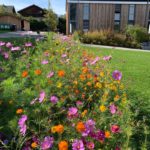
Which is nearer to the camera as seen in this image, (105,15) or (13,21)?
(105,15)

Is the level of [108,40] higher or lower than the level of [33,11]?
lower

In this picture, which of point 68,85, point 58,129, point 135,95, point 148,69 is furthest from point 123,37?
point 58,129

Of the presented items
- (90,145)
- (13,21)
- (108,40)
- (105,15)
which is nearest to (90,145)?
(90,145)

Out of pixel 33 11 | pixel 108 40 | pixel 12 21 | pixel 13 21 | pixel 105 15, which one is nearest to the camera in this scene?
pixel 108 40

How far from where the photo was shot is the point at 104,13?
37188 millimetres

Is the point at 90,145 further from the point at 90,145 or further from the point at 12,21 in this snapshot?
the point at 12,21

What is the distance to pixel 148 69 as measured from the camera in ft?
27.6

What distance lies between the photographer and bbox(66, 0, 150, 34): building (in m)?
36.6

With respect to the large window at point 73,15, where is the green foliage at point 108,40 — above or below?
below

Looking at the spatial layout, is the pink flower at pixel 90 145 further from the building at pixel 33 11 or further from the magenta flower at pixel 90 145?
the building at pixel 33 11

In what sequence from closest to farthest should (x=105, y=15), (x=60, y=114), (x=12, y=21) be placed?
(x=60, y=114) → (x=105, y=15) → (x=12, y=21)

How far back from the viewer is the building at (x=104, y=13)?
3662 centimetres

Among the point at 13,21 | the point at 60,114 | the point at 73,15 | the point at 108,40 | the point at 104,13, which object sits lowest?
the point at 13,21

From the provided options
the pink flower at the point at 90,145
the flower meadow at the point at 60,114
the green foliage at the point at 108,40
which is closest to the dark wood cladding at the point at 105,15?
the green foliage at the point at 108,40
